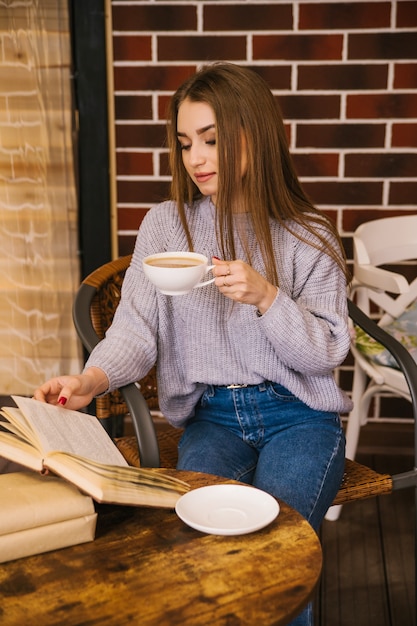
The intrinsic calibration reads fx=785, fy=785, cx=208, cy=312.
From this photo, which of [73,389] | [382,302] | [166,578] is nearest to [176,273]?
[73,389]

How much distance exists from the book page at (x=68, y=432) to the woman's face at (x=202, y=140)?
56 centimetres

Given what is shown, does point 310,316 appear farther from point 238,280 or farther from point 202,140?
point 202,140

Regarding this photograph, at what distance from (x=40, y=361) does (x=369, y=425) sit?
1.18 meters

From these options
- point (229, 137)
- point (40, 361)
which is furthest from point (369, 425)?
point (229, 137)

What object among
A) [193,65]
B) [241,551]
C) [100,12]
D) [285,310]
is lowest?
[241,551]

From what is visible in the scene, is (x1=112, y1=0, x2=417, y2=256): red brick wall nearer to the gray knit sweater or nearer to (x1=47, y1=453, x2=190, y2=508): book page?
the gray knit sweater

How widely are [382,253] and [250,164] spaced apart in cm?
90

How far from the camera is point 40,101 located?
246 cm

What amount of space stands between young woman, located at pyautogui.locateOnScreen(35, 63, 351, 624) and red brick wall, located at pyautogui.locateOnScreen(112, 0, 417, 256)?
0.95 meters

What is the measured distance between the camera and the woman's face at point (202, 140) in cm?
154

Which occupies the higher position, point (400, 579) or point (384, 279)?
point (384, 279)

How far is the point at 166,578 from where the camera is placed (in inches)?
37.5

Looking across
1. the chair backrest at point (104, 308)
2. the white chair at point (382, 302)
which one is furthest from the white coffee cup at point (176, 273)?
the white chair at point (382, 302)

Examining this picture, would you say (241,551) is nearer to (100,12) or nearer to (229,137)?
Answer: (229,137)
